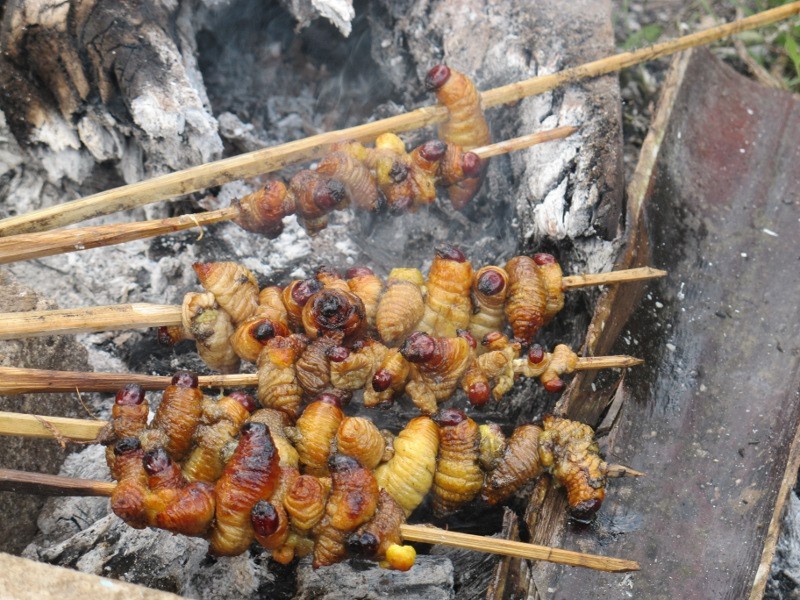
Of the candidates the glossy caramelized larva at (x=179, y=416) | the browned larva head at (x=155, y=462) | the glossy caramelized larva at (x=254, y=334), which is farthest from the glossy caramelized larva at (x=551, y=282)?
the browned larva head at (x=155, y=462)

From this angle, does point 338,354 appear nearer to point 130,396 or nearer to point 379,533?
point 379,533

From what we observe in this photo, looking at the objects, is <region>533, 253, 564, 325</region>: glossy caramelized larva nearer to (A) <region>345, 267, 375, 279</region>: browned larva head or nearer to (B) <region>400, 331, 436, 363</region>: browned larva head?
(B) <region>400, 331, 436, 363</region>: browned larva head

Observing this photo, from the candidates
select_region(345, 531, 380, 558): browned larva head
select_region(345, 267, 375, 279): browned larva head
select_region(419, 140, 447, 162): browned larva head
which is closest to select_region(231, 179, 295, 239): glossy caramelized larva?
select_region(345, 267, 375, 279): browned larva head

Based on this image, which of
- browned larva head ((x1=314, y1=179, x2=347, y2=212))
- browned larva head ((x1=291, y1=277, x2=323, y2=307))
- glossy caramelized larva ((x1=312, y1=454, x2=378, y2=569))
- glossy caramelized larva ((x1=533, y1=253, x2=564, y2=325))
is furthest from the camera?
browned larva head ((x1=314, y1=179, x2=347, y2=212))

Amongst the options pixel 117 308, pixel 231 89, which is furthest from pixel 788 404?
pixel 231 89

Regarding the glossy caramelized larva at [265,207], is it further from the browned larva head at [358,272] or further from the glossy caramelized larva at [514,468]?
the glossy caramelized larva at [514,468]

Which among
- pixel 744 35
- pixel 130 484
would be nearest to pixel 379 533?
pixel 130 484

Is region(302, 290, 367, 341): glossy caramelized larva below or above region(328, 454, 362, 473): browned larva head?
above
